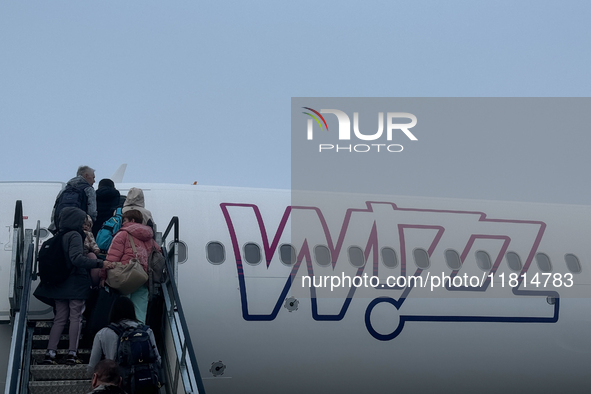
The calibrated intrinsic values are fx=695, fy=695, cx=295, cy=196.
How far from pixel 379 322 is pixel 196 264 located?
303 cm

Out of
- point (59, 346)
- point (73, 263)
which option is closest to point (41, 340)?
point (59, 346)

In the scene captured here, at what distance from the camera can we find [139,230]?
27.7ft

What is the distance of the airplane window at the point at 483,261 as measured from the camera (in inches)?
467

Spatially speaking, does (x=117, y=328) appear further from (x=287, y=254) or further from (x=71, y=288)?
(x=287, y=254)

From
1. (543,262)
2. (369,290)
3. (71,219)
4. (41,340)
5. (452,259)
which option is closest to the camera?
(71,219)

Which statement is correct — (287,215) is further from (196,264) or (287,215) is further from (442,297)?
(442,297)

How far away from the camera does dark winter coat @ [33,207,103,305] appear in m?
8.02

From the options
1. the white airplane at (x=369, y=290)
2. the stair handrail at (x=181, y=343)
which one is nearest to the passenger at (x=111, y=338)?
the stair handrail at (x=181, y=343)

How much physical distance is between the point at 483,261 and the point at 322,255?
116 inches

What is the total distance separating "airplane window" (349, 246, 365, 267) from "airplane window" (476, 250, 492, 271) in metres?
2.14

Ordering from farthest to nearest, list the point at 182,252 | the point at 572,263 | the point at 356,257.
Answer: the point at 572,263 → the point at 356,257 → the point at 182,252

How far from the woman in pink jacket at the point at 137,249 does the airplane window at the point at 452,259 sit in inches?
211

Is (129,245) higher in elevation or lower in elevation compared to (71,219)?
lower

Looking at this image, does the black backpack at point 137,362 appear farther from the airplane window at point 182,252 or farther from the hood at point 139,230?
the airplane window at point 182,252
